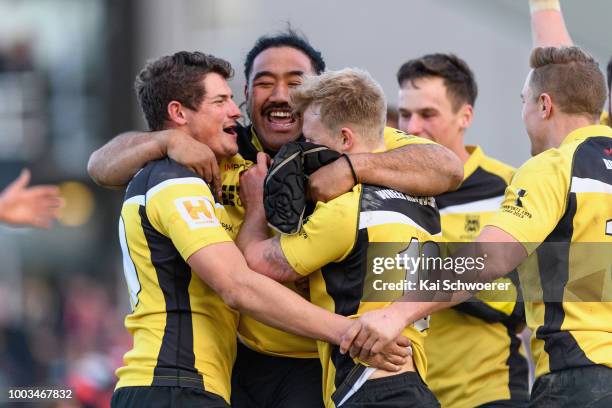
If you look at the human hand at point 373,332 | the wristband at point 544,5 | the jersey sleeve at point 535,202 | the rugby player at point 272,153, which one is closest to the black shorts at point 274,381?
the rugby player at point 272,153

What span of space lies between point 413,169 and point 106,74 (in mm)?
11627

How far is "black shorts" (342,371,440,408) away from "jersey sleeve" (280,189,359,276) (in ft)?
1.63

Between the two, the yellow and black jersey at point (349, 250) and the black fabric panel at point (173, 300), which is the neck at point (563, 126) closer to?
the yellow and black jersey at point (349, 250)

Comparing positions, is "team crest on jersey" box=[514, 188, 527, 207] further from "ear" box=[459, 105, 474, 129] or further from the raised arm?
"ear" box=[459, 105, 474, 129]

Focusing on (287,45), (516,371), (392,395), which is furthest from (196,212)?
(516,371)

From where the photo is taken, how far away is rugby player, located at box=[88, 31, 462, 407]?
435cm

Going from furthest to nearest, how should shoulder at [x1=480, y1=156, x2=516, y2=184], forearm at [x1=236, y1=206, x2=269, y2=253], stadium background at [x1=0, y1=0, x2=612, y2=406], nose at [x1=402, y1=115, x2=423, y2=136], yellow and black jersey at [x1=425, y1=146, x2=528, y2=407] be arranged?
stadium background at [x1=0, y1=0, x2=612, y2=406] → nose at [x1=402, y1=115, x2=423, y2=136] → shoulder at [x1=480, y1=156, x2=516, y2=184] → yellow and black jersey at [x1=425, y1=146, x2=528, y2=407] → forearm at [x1=236, y1=206, x2=269, y2=253]

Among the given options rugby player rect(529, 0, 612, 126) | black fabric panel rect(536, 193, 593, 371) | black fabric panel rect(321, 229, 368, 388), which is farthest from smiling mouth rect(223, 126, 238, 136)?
rugby player rect(529, 0, 612, 126)

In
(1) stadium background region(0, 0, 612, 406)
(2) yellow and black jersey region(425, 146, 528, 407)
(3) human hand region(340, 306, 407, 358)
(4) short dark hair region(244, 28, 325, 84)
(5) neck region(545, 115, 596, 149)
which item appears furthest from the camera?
(1) stadium background region(0, 0, 612, 406)

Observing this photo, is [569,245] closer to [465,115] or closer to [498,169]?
[498,169]

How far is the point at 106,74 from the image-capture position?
1543 centimetres

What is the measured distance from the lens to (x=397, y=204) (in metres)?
4.28

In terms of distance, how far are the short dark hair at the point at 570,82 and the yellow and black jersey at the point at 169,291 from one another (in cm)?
154

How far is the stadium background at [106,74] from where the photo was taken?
1334cm
